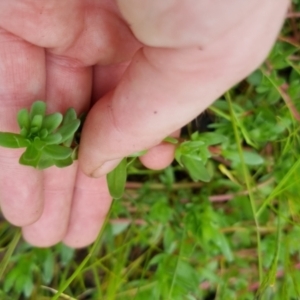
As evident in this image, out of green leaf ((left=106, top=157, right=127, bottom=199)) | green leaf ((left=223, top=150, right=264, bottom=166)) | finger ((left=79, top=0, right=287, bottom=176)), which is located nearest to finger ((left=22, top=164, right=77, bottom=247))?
green leaf ((left=106, top=157, right=127, bottom=199))

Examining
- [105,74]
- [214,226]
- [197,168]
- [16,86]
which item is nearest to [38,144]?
[16,86]

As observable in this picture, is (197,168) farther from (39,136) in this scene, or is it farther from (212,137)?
(39,136)

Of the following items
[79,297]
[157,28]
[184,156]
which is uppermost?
[157,28]

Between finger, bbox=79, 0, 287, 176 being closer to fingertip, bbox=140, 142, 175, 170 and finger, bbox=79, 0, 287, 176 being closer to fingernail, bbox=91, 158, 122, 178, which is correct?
fingernail, bbox=91, 158, 122, 178

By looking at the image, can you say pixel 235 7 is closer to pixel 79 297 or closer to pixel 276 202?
pixel 276 202

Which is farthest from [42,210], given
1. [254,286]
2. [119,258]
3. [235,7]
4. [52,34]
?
[235,7]

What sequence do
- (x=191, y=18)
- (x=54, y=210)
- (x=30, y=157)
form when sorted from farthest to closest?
(x=54, y=210) < (x=30, y=157) < (x=191, y=18)
